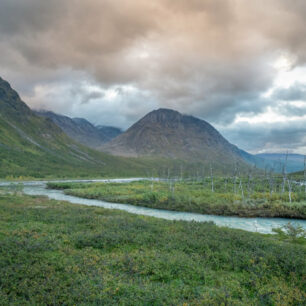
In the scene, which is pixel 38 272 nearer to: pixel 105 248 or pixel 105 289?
pixel 105 289

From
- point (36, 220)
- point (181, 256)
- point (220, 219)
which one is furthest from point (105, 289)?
point (220, 219)

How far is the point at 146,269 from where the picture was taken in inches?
655

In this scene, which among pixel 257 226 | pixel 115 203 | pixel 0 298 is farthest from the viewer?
pixel 115 203

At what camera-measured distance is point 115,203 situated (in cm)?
7062

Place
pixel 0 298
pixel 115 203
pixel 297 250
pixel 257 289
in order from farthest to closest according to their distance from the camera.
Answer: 1. pixel 115 203
2. pixel 297 250
3. pixel 257 289
4. pixel 0 298

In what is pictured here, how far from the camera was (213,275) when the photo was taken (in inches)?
647

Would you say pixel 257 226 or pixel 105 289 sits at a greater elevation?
pixel 105 289

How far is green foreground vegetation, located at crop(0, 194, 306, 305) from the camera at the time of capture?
12.8m

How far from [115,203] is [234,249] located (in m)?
52.6

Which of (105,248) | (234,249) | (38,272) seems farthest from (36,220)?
(234,249)

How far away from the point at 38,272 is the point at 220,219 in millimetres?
41165

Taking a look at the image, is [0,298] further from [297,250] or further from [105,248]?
[297,250]

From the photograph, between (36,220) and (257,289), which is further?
(36,220)

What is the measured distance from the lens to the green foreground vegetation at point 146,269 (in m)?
12.8
